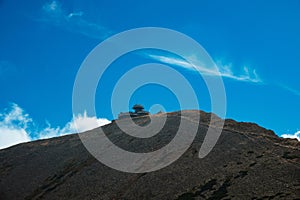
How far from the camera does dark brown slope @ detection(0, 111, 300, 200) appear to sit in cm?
6103

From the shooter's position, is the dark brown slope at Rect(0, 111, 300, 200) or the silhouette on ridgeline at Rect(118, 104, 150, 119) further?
the silhouette on ridgeline at Rect(118, 104, 150, 119)

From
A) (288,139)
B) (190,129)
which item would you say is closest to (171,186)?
(190,129)

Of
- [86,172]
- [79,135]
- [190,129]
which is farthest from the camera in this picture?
[79,135]

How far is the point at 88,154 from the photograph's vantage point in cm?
10056

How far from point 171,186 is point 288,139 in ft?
126

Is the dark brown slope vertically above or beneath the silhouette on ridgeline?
beneath

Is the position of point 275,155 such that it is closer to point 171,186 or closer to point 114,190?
point 171,186

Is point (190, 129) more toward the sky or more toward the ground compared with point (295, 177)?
more toward the sky

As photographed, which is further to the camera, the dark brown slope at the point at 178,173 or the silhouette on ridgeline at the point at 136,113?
the silhouette on ridgeline at the point at 136,113

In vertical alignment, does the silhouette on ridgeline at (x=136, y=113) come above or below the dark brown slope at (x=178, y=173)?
above

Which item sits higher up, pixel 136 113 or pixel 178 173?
pixel 136 113

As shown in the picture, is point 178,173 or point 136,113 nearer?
point 178,173

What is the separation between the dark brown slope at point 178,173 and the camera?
200 feet

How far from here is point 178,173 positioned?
72.1m
